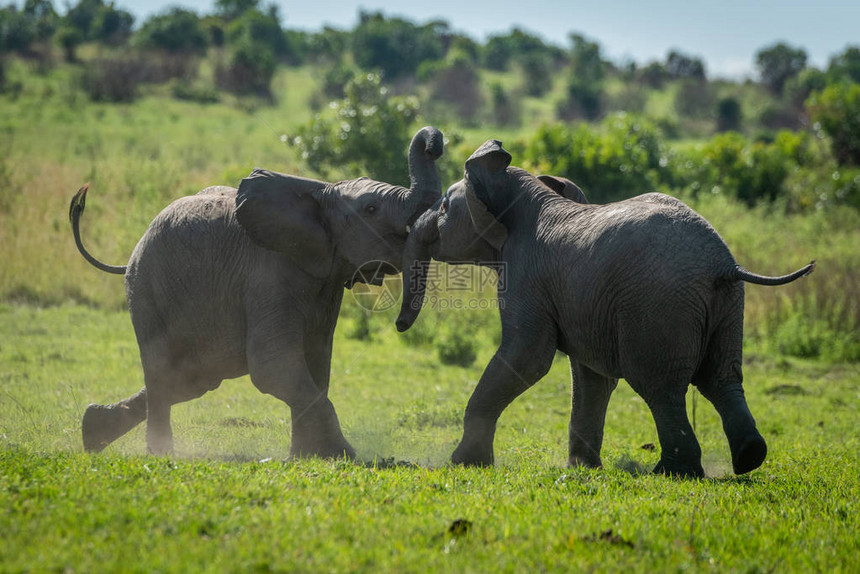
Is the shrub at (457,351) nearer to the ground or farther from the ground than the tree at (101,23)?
nearer to the ground

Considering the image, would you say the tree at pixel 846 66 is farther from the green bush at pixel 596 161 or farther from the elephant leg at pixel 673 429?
the elephant leg at pixel 673 429

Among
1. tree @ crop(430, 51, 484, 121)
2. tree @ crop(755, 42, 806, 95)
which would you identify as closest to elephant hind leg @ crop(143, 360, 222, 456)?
tree @ crop(430, 51, 484, 121)

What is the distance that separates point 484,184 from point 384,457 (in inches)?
108

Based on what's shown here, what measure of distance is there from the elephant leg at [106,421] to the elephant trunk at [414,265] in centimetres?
263

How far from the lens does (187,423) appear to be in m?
10.1

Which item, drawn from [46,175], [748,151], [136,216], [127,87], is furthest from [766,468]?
[127,87]

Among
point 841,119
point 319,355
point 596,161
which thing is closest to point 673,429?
point 319,355

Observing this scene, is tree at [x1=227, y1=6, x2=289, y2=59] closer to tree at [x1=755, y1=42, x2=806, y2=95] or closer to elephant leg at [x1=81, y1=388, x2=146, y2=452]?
tree at [x1=755, y1=42, x2=806, y2=95]

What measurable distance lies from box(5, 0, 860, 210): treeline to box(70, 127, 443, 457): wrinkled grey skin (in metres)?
10.7

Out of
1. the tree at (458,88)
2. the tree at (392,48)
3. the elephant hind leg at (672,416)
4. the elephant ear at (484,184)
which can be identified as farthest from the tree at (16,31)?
the elephant hind leg at (672,416)

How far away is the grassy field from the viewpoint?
16.7 feet

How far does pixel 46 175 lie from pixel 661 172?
21.5 metres

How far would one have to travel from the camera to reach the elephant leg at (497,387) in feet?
25.6

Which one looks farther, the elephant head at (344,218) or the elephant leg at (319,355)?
the elephant leg at (319,355)
